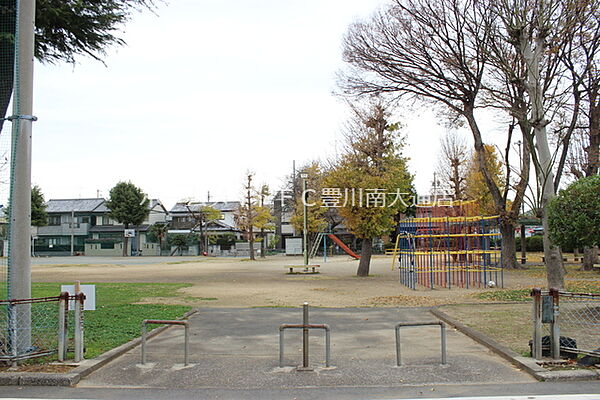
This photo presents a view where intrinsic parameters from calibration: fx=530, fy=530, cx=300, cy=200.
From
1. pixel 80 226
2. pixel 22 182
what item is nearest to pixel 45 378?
pixel 22 182

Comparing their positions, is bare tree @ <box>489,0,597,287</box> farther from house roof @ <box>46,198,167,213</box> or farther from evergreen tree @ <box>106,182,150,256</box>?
house roof @ <box>46,198,167,213</box>

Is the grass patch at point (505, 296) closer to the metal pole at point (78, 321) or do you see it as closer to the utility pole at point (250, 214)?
the metal pole at point (78, 321)

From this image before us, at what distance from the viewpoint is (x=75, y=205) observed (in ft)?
233

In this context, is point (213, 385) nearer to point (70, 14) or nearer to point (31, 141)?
point (31, 141)

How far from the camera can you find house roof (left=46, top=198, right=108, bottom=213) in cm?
6981

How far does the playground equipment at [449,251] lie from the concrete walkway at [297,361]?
8.56 metres

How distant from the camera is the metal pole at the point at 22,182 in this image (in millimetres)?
6859

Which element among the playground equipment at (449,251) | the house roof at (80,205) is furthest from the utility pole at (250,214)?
the house roof at (80,205)

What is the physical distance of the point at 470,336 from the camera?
8820mm

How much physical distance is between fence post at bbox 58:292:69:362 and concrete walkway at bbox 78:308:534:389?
526mm

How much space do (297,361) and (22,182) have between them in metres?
4.35

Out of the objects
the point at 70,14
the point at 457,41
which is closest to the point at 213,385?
the point at 70,14

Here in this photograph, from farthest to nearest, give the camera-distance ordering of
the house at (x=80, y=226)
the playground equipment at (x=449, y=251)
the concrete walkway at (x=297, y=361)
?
1. the house at (x=80, y=226)
2. the playground equipment at (x=449, y=251)
3. the concrete walkway at (x=297, y=361)

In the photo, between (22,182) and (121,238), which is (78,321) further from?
(121,238)
